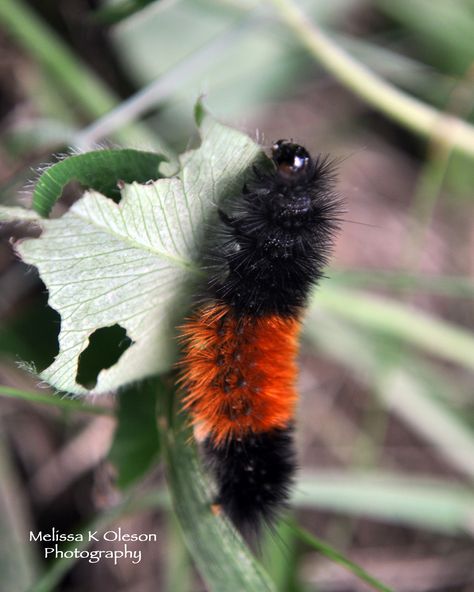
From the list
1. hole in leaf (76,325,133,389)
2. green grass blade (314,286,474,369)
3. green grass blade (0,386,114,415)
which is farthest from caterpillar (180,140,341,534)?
green grass blade (314,286,474,369)

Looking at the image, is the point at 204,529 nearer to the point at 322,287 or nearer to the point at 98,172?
the point at 98,172

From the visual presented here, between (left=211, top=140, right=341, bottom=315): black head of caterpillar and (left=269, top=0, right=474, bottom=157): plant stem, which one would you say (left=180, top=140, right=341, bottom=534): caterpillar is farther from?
(left=269, top=0, right=474, bottom=157): plant stem

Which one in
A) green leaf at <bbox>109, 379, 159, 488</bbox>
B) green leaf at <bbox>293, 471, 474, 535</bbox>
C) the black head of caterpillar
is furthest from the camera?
green leaf at <bbox>293, 471, 474, 535</bbox>

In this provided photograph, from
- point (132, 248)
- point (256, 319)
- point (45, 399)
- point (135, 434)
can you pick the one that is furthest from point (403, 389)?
point (132, 248)

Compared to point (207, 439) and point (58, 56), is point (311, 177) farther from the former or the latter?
point (58, 56)

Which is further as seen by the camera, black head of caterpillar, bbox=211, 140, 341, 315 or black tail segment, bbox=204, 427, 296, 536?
black tail segment, bbox=204, 427, 296, 536

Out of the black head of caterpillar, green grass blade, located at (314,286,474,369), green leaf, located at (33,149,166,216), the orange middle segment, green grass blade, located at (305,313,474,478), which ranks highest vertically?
green leaf, located at (33,149,166,216)
